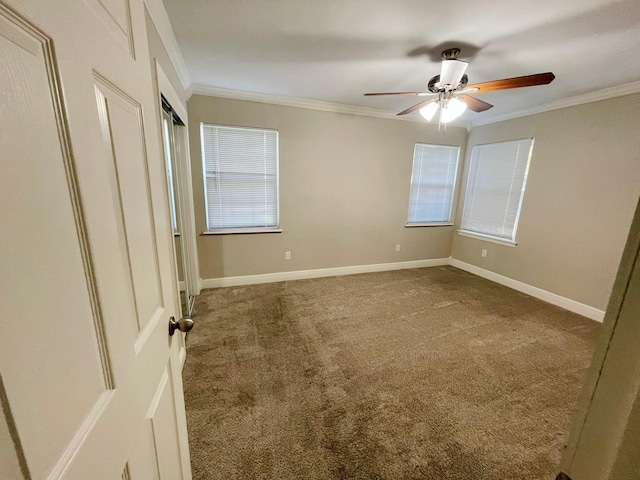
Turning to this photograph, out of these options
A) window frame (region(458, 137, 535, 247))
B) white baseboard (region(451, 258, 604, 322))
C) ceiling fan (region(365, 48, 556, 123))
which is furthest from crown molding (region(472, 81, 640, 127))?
white baseboard (region(451, 258, 604, 322))

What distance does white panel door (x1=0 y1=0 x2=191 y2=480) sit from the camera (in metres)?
0.28

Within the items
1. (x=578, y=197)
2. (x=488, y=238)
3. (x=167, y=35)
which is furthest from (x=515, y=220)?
(x=167, y=35)

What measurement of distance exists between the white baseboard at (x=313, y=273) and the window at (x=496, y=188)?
0.89 metres

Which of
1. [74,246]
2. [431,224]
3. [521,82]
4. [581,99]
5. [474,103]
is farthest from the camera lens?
[431,224]

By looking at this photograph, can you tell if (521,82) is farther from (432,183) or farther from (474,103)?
(432,183)

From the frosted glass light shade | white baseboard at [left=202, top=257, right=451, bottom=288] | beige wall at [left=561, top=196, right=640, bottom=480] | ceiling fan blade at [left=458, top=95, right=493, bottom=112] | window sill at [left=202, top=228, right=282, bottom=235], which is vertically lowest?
white baseboard at [left=202, top=257, right=451, bottom=288]

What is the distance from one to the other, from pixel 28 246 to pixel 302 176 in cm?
324

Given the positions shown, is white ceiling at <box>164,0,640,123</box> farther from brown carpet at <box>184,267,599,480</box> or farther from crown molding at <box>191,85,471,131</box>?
brown carpet at <box>184,267,599,480</box>

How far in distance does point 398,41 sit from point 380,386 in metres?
2.52

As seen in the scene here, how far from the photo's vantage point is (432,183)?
421cm

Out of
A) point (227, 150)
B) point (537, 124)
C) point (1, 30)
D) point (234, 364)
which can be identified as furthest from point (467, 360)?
point (227, 150)

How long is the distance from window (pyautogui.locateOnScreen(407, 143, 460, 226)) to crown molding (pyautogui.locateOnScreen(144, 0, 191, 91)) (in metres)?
3.20

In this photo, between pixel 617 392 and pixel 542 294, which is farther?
pixel 542 294

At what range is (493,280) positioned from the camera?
382 centimetres
